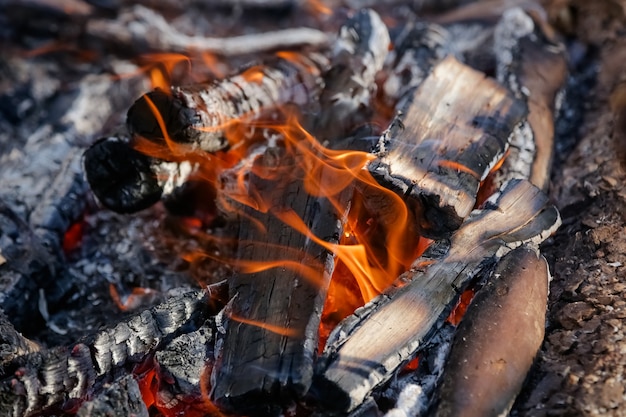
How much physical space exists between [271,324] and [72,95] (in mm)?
2103

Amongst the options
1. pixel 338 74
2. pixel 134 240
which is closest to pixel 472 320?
pixel 338 74

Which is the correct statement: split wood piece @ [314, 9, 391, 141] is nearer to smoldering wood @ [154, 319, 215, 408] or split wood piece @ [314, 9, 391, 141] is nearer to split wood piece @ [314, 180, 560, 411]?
split wood piece @ [314, 180, 560, 411]

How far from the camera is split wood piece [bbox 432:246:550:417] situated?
5.51ft

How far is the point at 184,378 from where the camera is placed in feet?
5.90

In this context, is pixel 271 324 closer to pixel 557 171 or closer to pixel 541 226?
pixel 541 226

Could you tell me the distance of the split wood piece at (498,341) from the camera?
1.68 meters

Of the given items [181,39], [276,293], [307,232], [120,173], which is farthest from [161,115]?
[181,39]

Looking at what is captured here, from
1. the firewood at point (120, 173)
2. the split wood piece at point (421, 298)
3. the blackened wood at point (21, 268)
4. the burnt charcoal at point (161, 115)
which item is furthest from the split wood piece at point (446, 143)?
the blackened wood at point (21, 268)

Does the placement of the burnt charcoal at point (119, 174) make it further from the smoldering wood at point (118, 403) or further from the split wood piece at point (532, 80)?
the split wood piece at point (532, 80)

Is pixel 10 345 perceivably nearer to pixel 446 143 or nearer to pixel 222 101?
pixel 222 101

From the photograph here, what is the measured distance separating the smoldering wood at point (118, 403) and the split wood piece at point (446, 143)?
1002 mm

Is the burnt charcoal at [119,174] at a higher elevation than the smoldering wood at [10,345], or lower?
higher

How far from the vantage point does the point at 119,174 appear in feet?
7.79

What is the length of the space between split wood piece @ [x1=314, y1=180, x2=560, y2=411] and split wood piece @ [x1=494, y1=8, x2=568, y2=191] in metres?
0.28
